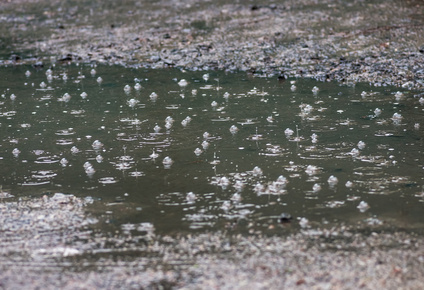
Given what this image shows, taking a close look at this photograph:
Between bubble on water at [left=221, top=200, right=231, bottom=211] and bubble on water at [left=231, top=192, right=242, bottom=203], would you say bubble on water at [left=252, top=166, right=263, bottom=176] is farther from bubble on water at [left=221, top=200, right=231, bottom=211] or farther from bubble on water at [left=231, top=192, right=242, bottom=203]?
bubble on water at [left=221, top=200, right=231, bottom=211]

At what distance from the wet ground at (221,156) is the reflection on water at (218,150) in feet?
0.07

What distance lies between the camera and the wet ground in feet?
12.4

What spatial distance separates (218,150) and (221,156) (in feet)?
0.59

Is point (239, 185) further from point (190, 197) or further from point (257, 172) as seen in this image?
point (190, 197)

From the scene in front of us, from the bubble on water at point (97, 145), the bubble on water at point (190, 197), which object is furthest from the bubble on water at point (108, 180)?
the bubble on water at point (97, 145)

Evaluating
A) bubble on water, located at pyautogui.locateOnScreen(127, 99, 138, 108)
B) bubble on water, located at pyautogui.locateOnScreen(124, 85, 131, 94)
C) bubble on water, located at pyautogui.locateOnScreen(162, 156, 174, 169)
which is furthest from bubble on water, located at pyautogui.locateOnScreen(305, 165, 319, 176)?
bubble on water, located at pyautogui.locateOnScreen(124, 85, 131, 94)

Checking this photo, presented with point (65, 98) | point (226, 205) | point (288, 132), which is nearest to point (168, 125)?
point (288, 132)

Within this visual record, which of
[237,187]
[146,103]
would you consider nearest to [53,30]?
[146,103]

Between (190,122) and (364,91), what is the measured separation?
8.21ft

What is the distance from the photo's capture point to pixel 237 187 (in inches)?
194

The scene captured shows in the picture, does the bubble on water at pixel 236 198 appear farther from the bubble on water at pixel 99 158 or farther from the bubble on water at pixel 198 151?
the bubble on water at pixel 99 158

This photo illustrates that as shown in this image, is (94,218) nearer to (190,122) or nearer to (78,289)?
(78,289)

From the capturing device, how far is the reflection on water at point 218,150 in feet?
14.9

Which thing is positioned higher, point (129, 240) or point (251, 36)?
point (251, 36)
